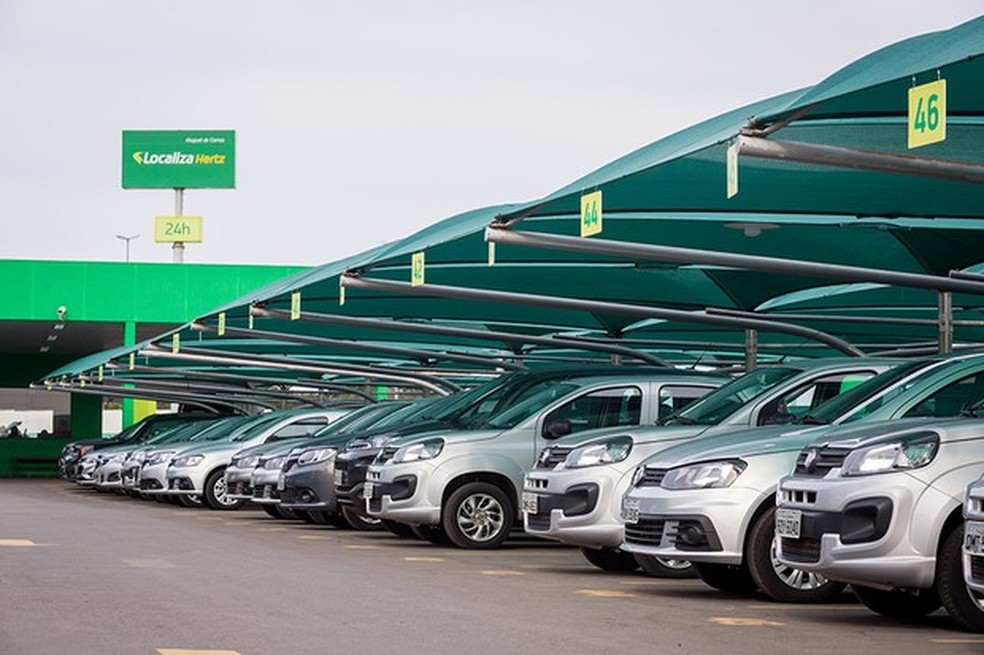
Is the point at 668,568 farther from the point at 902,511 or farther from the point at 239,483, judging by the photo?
the point at 239,483

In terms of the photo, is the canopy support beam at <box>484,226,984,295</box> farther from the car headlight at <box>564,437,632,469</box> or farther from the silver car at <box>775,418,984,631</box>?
the silver car at <box>775,418,984,631</box>

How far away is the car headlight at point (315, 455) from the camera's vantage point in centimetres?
1912

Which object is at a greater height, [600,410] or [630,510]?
[600,410]

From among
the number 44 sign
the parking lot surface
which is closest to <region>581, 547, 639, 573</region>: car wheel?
the parking lot surface

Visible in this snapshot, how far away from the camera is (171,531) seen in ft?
61.7

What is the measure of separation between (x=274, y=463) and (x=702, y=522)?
1090cm

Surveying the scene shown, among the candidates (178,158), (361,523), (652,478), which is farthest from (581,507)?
(178,158)

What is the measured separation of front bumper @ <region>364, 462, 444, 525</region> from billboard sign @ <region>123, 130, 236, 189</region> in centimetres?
4551

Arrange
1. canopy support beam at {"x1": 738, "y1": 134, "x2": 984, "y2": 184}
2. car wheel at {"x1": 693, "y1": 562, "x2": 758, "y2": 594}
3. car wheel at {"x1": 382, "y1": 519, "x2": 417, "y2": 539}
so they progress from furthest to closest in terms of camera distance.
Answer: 1. car wheel at {"x1": 382, "y1": 519, "x2": 417, "y2": 539}
2. car wheel at {"x1": 693, "y1": 562, "x2": 758, "y2": 594}
3. canopy support beam at {"x1": 738, "y1": 134, "x2": 984, "y2": 184}

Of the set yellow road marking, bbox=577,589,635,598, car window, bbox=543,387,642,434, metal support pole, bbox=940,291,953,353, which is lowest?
yellow road marking, bbox=577,589,635,598

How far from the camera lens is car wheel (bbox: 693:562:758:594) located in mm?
11922

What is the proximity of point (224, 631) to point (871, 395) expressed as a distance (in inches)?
169

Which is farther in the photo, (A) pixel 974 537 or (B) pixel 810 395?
(B) pixel 810 395

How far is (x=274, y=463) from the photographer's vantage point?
21.3 m
